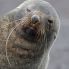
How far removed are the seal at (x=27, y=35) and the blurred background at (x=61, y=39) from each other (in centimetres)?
655

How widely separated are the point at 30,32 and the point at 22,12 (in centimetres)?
58

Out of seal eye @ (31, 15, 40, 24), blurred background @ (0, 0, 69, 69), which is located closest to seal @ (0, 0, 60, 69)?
seal eye @ (31, 15, 40, 24)

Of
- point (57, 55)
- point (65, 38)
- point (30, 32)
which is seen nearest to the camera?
point (30, 32)

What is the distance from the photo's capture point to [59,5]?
66.2 ft

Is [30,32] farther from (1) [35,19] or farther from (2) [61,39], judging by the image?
(2) [61,39]

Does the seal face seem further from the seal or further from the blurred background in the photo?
the blurred background

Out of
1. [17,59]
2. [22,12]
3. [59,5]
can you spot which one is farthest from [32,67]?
[59,5]

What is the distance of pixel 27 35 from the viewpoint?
24.9ft

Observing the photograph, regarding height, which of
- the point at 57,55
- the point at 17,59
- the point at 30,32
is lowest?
the point at 57,55

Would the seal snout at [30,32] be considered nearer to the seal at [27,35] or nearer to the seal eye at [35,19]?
the seal at [27,35]

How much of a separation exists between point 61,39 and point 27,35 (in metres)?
9.92

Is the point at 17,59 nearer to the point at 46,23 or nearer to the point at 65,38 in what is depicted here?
the point at 46,23

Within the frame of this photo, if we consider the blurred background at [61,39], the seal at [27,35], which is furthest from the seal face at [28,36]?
the blurred background at [61,39]

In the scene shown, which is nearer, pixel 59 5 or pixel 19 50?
pixel 19 50
